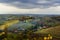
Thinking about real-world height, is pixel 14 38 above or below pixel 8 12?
below

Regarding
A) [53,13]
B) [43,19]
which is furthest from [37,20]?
[53,13]

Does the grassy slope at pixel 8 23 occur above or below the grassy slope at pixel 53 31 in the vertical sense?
above

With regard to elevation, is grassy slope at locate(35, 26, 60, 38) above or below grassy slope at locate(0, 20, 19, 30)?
below

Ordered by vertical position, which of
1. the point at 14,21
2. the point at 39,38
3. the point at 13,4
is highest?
the point at 13,4

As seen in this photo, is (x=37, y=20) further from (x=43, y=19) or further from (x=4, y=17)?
(x=4, y=17)

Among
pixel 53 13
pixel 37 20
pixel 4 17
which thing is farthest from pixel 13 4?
pixel 53 13

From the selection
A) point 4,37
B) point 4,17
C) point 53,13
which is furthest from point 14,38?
point 53,13

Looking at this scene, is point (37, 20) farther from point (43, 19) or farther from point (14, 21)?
point (14, 21)

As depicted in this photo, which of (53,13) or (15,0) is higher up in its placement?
(15,0)
